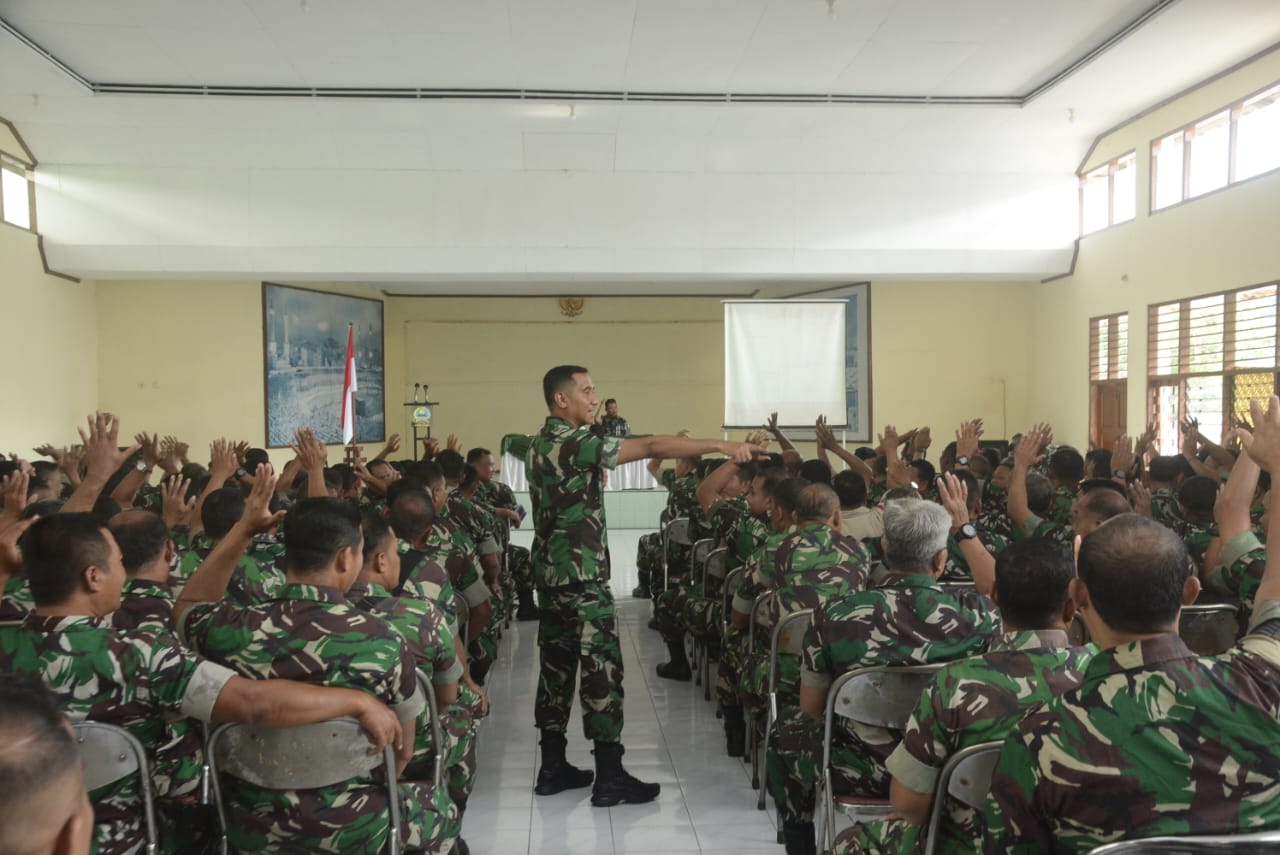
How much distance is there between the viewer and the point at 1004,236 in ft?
35.9

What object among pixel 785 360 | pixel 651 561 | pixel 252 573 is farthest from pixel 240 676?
pixel 785 360

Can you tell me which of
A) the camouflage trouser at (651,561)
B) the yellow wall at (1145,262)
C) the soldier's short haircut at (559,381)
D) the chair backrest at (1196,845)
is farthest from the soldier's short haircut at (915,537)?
the yellow wall at (1145,262)

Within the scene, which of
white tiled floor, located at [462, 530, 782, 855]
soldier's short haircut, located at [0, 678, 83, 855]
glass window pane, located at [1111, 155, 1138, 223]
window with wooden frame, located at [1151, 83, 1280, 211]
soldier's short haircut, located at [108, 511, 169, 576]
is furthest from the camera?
glass window pane, located at [1111, 155, 1138, 223]

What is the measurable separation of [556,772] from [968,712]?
238 centimetres

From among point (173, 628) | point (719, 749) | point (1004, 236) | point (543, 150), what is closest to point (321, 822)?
point (173, 628)

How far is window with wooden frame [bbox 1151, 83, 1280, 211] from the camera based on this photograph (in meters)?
7.71

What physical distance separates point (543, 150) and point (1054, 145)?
5.55m

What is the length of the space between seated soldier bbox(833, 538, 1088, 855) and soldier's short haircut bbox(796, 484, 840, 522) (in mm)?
1411

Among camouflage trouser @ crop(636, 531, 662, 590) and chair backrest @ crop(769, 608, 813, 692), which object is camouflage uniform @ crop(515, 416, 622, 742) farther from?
camouflage trouser @ crop(636, 531, 662, 590)

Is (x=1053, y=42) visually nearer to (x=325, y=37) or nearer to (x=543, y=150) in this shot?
(x=543, y=150)

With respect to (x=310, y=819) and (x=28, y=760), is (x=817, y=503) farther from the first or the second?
(x=28, y=760)

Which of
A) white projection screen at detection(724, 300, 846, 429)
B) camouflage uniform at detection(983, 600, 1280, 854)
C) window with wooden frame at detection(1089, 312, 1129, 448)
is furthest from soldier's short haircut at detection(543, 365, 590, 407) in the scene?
window with wooden frame at detection(1089, 312, 1129, 448)

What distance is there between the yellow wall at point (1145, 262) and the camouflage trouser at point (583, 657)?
671cm

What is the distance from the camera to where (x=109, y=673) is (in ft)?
6.49
